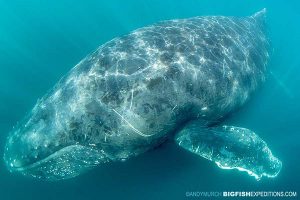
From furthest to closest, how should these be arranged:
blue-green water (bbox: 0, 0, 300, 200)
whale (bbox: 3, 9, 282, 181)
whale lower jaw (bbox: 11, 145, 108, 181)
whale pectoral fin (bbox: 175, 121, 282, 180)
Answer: blue-green water (bbox: 0, 0, 300, 200) → whale pectoral fin (bbox: 175, 121, 282, 180) → whale lower jaw (bbox: 11, 145, 108, 181) → whale (bbox: 3, 9, 282, 181)

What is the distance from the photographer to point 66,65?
2058cm

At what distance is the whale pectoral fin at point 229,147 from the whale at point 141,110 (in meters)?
0.04

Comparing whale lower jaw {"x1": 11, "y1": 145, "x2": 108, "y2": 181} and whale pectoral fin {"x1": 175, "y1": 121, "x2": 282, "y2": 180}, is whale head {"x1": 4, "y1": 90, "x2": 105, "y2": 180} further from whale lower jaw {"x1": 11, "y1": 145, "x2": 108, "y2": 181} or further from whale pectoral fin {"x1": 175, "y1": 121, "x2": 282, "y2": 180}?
whale pectoral fin {"x1": 175, "y1": 121, "x2": 282, "y2": 180}

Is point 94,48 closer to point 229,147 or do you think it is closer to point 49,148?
point 49,148

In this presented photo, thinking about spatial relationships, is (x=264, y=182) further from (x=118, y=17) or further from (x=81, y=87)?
(x=118, y=17)

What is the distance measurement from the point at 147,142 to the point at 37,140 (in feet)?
12.0

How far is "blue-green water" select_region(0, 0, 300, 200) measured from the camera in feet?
45.3

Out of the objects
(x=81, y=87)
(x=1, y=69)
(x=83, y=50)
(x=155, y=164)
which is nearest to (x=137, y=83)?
(x=81, y=87)

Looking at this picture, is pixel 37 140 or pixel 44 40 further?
pixel 44 40

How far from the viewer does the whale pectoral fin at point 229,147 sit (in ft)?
38.3

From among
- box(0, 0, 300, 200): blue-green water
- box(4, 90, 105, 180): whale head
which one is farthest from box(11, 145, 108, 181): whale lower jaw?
box(0, 0, 300, 200): blue-green water

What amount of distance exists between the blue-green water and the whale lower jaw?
254 cm

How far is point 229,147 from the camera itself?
466 inches

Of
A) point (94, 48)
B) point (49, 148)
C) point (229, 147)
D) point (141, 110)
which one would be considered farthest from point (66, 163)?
point (94, 48)
